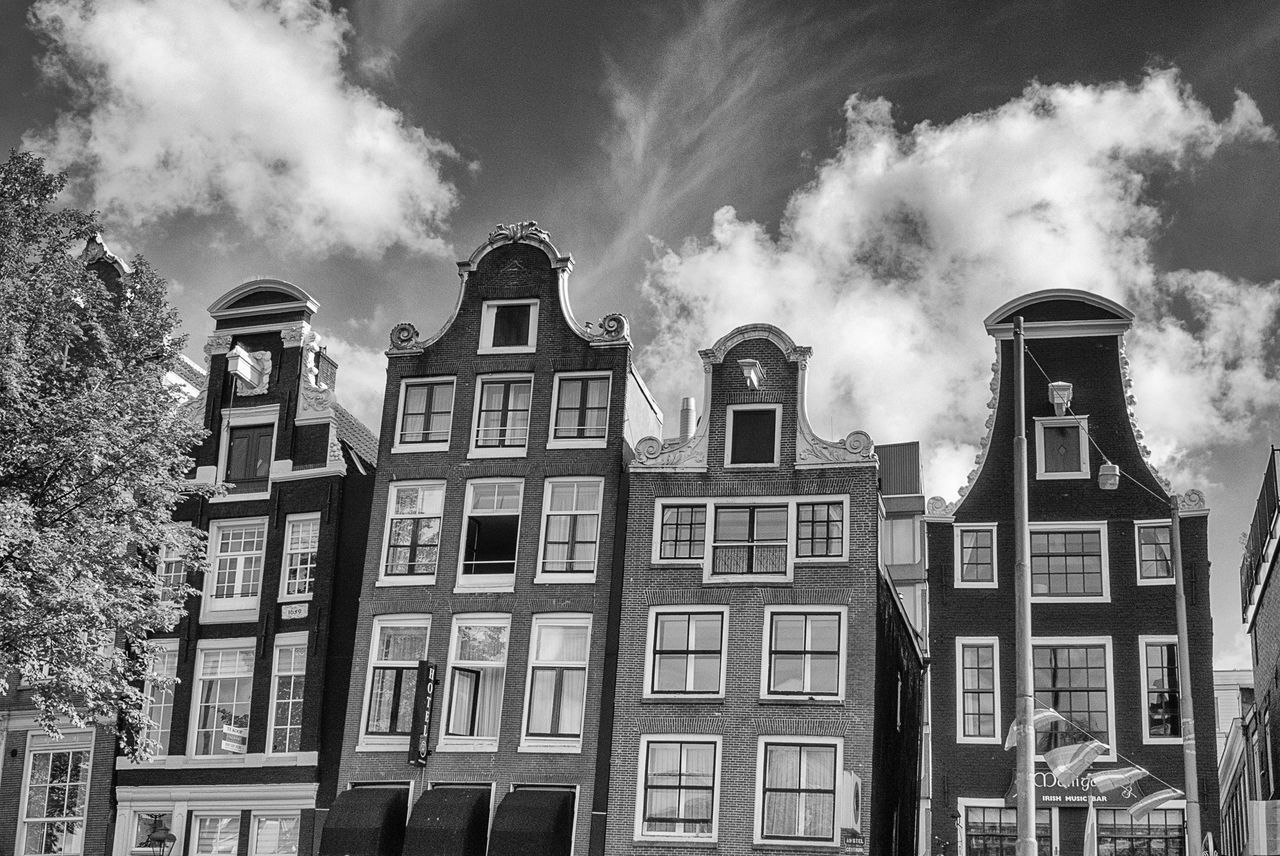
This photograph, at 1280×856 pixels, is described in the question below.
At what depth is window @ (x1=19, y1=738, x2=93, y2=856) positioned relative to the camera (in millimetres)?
40312

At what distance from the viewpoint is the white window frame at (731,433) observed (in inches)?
1511

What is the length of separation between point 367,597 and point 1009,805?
16.8 m

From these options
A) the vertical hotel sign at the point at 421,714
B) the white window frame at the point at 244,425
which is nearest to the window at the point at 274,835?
the vertical hotel sign at the point at 421,714

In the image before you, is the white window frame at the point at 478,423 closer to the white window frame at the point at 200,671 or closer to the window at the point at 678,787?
the white window frame at the point at 200,671

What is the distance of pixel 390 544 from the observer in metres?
40.0

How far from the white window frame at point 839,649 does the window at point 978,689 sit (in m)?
3.72

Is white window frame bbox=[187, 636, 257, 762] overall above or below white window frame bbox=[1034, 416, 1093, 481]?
below

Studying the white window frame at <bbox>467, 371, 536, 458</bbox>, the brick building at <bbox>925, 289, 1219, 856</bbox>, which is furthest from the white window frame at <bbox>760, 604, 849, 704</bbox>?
the white window frame at <bbox>467, 371, 536, 458</bbox>

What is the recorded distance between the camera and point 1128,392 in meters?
39.4

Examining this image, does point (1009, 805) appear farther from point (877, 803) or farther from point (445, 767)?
point (445, 767)

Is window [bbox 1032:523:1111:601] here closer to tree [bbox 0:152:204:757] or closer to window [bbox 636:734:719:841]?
window [bbox 636:734:719:841]

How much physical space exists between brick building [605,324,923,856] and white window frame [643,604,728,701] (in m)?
0.05

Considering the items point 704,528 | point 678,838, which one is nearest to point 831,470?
point 704,528

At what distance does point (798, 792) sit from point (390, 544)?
12315 mm
